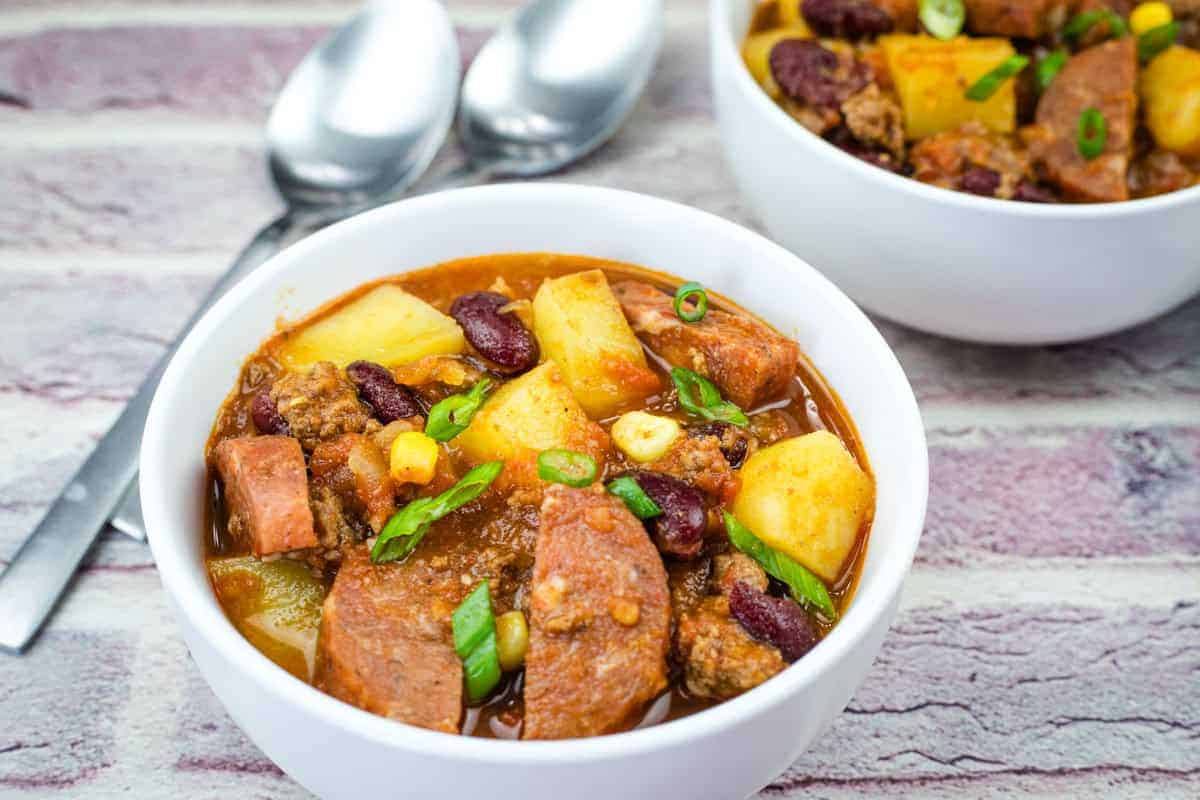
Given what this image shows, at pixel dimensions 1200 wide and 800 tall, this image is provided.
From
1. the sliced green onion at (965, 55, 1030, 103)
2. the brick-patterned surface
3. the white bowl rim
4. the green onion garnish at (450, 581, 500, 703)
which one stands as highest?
the sliced green onion at (965, 55, 1030, 103)

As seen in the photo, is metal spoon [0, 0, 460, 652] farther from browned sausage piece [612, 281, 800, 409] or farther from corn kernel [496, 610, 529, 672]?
corn kernel [496, 610, 529, 672]

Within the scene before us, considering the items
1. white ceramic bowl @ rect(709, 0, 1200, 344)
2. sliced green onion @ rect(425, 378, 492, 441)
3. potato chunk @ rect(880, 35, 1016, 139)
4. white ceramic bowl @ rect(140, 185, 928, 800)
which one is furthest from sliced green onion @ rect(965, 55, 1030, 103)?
sliced green onion @ rect(425, 378, 492, 441)

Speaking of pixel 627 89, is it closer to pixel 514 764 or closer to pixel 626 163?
pixel 626 163

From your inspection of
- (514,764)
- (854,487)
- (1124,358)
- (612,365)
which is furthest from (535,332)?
(1124,358)

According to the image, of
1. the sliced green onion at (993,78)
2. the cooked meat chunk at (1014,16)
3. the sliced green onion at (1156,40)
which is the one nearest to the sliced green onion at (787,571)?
the sliced green onion at (993,78)

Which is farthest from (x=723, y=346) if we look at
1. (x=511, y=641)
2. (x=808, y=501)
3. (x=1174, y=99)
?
(x=1174, y=99)

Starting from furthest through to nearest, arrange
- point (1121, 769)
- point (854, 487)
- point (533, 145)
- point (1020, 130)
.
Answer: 1. point (533, 145)
2. point (1020, 130)
3. point (1121, 769)
4. point (854, 487)

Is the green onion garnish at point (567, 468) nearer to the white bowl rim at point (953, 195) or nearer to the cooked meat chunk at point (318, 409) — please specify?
the cooked meat chunk at point (318, 409)
